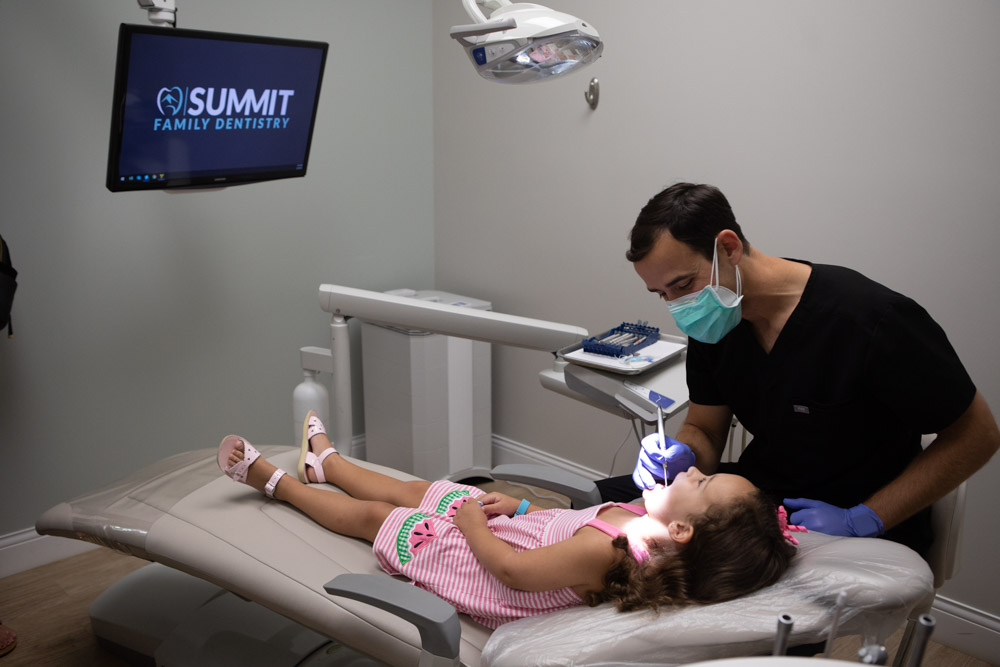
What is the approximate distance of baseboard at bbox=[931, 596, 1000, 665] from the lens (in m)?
2.10

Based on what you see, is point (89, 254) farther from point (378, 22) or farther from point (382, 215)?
point (378, 22)

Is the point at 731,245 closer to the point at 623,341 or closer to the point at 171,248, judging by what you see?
the point at 623,341

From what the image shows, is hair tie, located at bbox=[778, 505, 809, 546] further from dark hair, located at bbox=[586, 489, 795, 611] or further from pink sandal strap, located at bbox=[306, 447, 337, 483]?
pink sandal strap, located at bbox=[306, 447, 337, 483]

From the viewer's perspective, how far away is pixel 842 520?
1.40 metres

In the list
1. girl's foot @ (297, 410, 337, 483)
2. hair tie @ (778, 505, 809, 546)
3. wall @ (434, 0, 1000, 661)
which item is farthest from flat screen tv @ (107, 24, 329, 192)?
hair tie @ (778, 505, 809, 546)

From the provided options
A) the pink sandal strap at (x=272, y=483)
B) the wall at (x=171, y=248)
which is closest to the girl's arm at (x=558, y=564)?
the pink sandal strap at (x=272, y=483)

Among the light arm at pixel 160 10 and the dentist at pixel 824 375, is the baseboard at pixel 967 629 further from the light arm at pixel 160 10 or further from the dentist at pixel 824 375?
the light arm at pixel 160 10

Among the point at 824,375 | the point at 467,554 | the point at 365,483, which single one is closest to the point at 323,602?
the point at 467,554

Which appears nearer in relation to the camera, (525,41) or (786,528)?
(786,528)

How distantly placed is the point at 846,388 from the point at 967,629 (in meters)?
1.19

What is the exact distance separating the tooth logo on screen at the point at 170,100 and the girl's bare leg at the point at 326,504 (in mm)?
878

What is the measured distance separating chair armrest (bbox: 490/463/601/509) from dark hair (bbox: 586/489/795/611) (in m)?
0.30

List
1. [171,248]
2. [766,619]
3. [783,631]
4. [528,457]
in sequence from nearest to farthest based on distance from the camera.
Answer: [783,631] → [766,619] → [171,248] → [528,457]

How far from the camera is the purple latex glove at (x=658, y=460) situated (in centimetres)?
152
